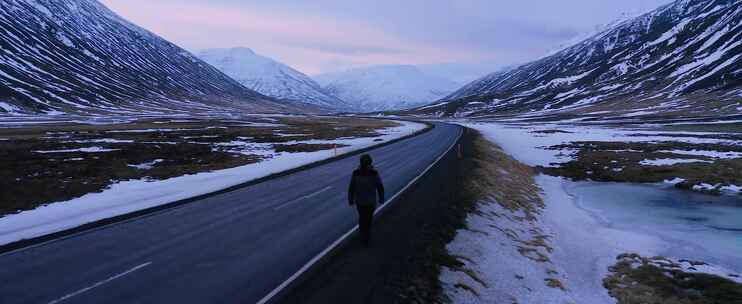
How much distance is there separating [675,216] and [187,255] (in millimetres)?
22031

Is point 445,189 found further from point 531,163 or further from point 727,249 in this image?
point 531,163

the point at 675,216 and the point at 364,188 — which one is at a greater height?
the point at 364,188

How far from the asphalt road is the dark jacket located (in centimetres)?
167

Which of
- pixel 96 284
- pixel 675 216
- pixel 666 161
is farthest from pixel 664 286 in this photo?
pixel 666 161

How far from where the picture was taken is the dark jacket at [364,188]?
10812mm

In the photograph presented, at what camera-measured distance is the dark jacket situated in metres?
10.8

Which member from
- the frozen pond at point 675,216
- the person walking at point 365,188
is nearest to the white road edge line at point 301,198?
the person walking at point 365,188

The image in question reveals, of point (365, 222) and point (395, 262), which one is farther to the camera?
point (365, 222)

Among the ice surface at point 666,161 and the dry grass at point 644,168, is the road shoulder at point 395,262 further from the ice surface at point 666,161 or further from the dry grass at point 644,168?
the ice surface at point 666,161

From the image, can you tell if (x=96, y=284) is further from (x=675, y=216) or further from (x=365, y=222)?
(x=675, y=216)

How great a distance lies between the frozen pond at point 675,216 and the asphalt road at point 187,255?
500 inches

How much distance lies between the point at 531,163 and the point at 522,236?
25.9 meters

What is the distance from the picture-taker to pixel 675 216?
21016 millimetres

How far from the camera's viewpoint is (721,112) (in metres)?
111
